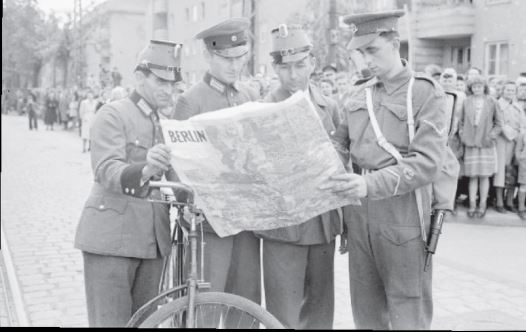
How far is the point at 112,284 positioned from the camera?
3443mm

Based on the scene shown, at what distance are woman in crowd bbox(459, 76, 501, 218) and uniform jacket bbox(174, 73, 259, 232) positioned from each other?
619 centimetres

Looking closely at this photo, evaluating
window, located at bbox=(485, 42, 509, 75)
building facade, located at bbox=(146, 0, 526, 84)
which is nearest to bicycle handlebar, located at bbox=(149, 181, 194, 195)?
building facade, located at bbox=(146, 0, 526, 84)

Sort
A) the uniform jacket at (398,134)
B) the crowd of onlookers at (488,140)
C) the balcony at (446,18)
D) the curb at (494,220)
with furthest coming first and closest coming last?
1. the crowd of onlookers at (488,140)
2. the curb at (494,220)
3. the balcony at (446,18)
4. the uniform jacket at (398,134)

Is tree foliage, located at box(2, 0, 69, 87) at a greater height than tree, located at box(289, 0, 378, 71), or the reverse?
tree, located at box(289, 0, 378, 71)

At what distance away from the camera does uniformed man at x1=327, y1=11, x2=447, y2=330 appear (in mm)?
3109

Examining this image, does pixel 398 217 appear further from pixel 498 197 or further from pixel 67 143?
pixel 67 143

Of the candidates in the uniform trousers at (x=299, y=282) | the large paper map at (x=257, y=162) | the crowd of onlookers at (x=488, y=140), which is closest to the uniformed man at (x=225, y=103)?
the uniform trousers at (x=299, y=282)

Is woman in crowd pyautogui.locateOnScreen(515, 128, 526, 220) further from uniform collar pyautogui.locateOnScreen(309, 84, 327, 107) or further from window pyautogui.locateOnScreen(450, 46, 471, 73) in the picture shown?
uniform collar pyautogui.locateOnScreen(309, 84, 327, 107)

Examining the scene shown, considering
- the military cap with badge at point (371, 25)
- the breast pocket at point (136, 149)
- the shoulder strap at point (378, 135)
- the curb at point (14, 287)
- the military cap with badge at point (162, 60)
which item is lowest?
the curb at point (14, 287)

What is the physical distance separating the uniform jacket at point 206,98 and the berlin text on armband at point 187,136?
112cm

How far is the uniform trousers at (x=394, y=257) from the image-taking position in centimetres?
327

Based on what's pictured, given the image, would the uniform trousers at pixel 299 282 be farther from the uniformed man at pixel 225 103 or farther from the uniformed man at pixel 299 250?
the uniformed man at pixel 225 103

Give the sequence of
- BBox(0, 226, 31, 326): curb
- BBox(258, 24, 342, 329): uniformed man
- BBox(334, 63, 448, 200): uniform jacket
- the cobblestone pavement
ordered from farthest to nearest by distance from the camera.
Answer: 1. the cobblestone pavement
2. BBox(0, 226, 31, 326): curb
3. BBox(258, 24, 342, 329): uniformed man
4. BBox(334, 63, 448, 200): uniform jacket

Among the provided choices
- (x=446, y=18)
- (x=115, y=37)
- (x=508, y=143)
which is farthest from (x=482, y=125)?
(x=115, y=37)
